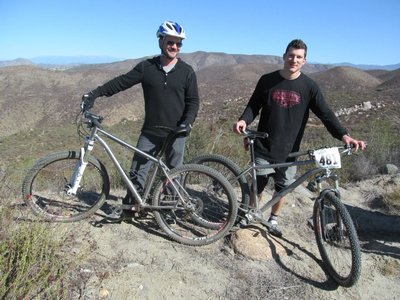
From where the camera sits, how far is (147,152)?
171 inches

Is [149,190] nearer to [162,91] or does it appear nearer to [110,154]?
[110,154]

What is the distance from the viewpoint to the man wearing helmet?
404 centimetres

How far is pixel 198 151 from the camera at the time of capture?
7.64 meters

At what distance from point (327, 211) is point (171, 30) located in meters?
2.36

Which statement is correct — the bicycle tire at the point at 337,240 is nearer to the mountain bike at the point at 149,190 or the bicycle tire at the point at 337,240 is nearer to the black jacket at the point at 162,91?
the mountain bike at the point at 149,190

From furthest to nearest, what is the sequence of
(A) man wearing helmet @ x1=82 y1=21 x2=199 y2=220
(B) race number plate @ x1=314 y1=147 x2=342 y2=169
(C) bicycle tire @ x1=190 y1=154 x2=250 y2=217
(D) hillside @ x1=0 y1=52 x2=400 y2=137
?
(D) hillside @ x1=0 y1=52 x2=400 y2=137 < (C) bicycle tire @ x1=190 y1=154 x2=250 y2=217 < (A) man wearing helmet @ x1=82 y1=21 x2=199 y2=220 < (B) race number plate @ x1=314 y1=147 x2=342 y2=169

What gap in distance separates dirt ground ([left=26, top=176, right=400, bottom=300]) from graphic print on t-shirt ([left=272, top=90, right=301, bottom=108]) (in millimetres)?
1417

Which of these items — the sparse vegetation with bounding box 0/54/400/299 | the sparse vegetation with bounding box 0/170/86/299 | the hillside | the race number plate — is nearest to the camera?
the sparse vegetation with bounding box 0/170/86/299

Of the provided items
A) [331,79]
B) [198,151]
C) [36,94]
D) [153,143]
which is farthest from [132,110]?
[153,143]

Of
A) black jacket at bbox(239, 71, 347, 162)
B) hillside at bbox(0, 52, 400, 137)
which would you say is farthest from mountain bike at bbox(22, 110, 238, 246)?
hillside at bbox(0, 52, 400, 137)

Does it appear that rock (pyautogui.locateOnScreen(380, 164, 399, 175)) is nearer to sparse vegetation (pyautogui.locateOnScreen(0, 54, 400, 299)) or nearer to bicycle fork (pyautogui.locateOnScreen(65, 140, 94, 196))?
sparse vegetation (pyautogui.locateOnScreen(0, 54, 400, 299))

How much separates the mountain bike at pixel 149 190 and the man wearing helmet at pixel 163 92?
0.15 metres

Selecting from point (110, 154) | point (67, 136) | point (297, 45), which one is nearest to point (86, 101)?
point (110, 154)

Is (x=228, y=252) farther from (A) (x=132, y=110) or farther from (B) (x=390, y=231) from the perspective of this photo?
(A) (x=132, y=110)
